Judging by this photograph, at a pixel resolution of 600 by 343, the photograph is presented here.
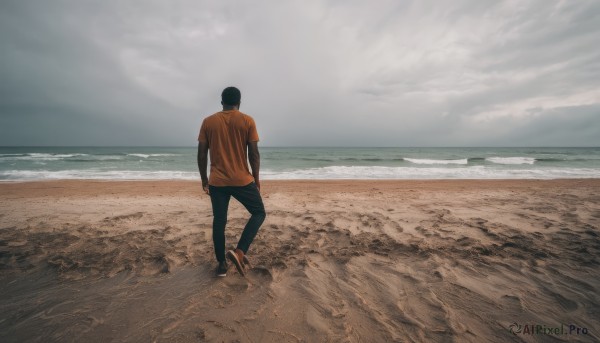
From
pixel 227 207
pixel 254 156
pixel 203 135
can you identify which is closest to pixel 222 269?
pixel 227 207

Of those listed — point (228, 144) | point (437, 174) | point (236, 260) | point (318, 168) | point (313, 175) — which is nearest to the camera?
point (236, 260)

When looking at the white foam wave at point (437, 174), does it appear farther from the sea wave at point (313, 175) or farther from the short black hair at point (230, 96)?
the short black hair at point (230, 96)

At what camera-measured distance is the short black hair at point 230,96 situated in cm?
279

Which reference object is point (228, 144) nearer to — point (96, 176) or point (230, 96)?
point (230, 96)

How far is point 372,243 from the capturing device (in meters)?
3.61

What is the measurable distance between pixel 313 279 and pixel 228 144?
5.37 ft

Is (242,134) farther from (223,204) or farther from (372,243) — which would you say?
(372,243)

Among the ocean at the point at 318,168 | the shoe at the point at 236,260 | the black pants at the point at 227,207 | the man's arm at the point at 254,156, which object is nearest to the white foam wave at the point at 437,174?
the ocean at the point at 318,168

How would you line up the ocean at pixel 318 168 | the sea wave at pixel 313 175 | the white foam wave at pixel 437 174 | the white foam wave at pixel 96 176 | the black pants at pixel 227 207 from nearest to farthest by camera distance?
the black pants at pixel 227 207, the white foam wave at pixel 96 176, the sea wave at pixel 313 175, the white foam wave at pixel 437 174, the ocean at pixel 318 168

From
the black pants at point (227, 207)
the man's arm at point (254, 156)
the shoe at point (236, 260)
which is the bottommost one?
the shoe at point (236, 260)

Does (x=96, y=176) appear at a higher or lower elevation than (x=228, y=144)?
lower

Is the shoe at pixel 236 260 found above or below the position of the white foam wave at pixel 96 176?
above

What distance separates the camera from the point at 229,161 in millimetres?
2734

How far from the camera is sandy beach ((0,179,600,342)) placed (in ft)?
6.48
